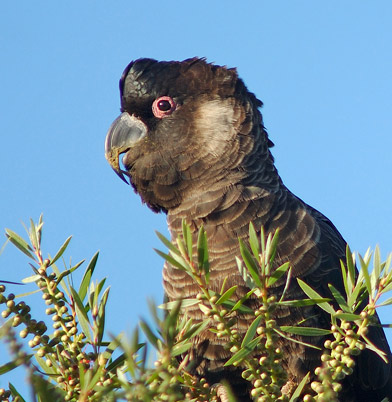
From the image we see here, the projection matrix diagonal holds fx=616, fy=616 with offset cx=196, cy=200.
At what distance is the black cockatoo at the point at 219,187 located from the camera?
366cm

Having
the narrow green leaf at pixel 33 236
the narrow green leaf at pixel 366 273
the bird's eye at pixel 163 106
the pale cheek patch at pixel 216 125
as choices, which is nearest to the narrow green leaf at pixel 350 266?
the narrow green leaf at pixel 366 273

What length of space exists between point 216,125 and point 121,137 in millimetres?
729

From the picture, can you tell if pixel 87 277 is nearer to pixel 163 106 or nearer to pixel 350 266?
pixel 350 266

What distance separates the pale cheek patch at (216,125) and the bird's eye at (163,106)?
8.1 inches

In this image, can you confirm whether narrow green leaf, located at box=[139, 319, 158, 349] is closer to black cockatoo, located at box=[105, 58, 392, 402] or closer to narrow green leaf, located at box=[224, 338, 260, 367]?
narrow green leaf, located at box=[224, 338, 260, 367]

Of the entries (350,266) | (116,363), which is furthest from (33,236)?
(350,266)

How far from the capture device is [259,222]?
12.5ft

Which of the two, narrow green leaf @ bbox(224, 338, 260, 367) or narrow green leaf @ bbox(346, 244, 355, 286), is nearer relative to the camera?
narrow green leaf @ bbox(224, 338, 260, 367)

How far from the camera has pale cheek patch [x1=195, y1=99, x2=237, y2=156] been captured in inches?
170

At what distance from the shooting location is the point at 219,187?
4.09 m

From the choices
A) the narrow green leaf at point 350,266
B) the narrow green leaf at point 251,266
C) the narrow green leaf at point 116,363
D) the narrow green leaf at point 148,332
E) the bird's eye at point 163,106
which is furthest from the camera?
the bird's eye at point 163,106

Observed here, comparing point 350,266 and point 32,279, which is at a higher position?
point 32,279

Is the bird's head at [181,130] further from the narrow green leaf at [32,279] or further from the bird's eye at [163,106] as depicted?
the narrow green leaf at [32,279]

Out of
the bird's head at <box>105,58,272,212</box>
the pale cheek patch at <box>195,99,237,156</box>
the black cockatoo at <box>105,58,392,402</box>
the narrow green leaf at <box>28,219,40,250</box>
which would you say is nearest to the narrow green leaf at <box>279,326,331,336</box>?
the narrow green leaf at <box>28,219,40,250</box>
